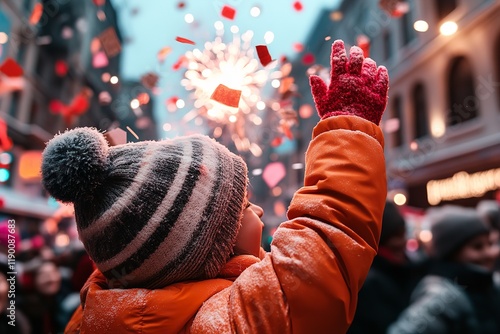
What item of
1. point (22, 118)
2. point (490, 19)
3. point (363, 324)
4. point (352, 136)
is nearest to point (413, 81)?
point (490, 19)

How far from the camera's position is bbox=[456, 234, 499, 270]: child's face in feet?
10.9

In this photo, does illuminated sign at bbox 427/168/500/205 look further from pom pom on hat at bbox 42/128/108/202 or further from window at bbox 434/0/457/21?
pom pom on hat at bbox 42/128/108/202

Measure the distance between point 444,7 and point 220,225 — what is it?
1401cm

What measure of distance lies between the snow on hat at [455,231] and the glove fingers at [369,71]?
2.53 meters

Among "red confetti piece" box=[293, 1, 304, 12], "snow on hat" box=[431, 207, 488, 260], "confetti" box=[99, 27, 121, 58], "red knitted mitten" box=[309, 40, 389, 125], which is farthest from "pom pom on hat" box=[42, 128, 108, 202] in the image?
"snow on hat" box=[431, 207, 488, 260]

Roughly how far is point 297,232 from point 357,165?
10.0 inches

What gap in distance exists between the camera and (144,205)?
4.24 ft

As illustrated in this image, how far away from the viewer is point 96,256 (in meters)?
1.36

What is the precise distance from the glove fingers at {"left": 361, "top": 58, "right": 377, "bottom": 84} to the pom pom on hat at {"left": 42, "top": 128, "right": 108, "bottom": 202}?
2.72 feet

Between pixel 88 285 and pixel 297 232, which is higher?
pixel 297 232

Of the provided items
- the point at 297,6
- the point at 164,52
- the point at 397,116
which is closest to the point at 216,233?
the point at 164,52

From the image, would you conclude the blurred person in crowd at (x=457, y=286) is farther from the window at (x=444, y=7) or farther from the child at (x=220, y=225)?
the window at (x=444, y=7)

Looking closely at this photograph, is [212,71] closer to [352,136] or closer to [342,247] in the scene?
[352,136]

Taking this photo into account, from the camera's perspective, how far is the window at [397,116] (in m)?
15.0
